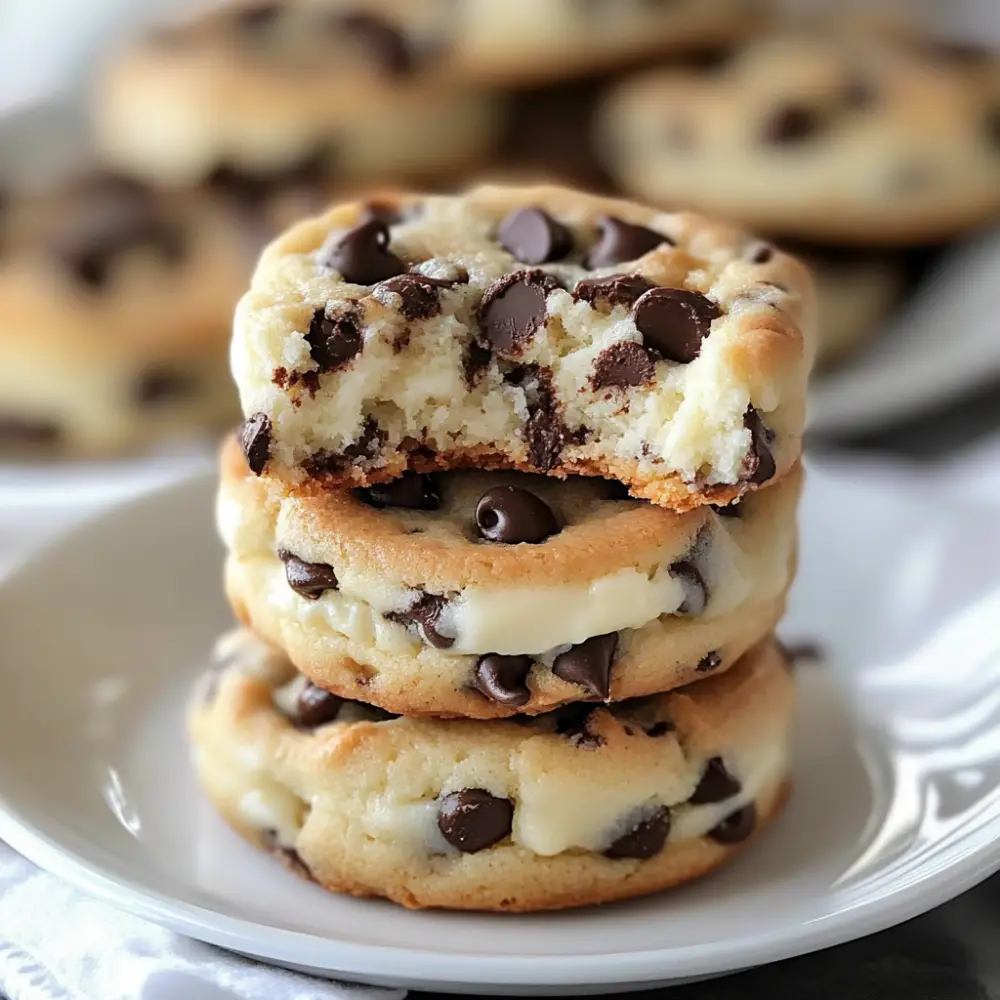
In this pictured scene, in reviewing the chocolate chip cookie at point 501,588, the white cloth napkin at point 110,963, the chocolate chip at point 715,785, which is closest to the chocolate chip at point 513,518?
the chocolate chip cookie at point 501,588

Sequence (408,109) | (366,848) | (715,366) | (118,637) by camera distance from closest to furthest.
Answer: (715,366)
(366,848)
(118,637)
(408,109)

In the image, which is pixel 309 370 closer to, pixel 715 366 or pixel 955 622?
pixel 715 366

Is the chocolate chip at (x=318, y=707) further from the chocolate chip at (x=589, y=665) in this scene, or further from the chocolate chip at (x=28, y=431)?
the chocolate chip at (x=28, y=431)

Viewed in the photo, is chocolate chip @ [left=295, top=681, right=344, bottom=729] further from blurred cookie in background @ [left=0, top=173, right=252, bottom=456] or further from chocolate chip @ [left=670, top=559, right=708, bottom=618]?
blurred cookie in background @ [left=0, top=173, right=252, bottom=456]

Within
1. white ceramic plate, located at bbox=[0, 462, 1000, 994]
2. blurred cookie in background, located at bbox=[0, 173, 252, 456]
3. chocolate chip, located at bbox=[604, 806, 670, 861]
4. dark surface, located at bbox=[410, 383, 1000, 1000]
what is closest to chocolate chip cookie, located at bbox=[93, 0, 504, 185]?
blurred cookie in background, located at bbox=[0, 173, 252, 456]

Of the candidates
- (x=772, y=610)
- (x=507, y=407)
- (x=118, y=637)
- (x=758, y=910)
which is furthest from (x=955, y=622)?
(x=118, y=637)

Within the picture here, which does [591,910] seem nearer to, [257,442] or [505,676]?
[505,676]

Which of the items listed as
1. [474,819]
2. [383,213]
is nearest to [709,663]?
[474,819]
